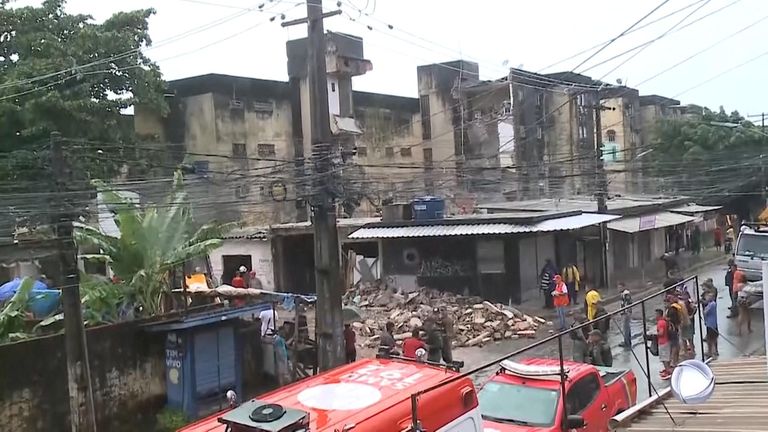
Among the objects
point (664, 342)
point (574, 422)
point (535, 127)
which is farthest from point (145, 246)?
point (535, 127)

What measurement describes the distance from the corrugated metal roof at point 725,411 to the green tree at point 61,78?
1773 cm

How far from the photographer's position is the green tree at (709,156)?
1742 inches

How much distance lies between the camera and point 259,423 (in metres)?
5.19

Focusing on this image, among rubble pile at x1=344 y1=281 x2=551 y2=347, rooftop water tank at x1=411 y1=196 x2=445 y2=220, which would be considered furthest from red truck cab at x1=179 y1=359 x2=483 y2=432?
rooftop water tank at x1=411 y1=196 x2=445 y2=220

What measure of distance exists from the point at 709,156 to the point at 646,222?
54.8ft

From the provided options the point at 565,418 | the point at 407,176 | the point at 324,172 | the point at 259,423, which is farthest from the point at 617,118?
the point at 259,423

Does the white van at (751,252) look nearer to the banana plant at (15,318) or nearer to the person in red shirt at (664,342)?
the person in red shirt at (664,342)

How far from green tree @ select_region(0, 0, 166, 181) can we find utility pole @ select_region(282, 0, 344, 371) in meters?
9.71

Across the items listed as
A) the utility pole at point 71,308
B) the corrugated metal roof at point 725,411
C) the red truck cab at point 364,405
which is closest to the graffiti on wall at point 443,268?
the utility pole at point 71,308

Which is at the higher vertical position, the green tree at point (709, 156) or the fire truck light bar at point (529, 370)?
the green tree at point (709, 156)

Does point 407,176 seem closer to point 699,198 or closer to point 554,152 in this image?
point 554,152

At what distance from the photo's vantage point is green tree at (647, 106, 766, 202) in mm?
44250

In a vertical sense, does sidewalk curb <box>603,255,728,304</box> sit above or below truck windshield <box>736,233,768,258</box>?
below

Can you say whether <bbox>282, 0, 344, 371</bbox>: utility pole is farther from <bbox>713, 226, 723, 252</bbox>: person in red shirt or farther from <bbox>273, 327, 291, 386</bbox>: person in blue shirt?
<bbox>713, 226, 723, 252</bbox>: person in red shirt
